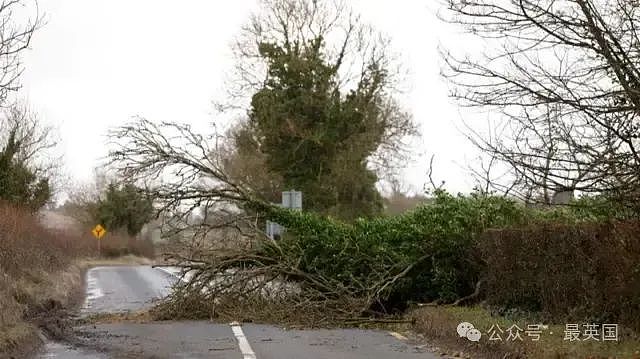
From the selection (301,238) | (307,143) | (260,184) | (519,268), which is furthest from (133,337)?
(260,184)

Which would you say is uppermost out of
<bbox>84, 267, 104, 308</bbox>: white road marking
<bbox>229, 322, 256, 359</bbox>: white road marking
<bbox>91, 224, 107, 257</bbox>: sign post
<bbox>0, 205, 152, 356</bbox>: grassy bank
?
<bbox>91, 224, 107, 257</bbox>: sign post

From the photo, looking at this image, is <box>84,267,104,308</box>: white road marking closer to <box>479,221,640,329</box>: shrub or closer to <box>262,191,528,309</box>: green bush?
<box>262,191,528,309</box>: green bush

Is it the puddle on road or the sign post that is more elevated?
the sign post

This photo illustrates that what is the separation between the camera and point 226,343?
43.6 ft

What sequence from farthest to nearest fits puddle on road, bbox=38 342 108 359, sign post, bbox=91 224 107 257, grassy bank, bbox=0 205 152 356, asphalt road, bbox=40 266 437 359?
sign post, bbox=91 224 107 257, grassy bank, bbox=0 205 152 356, asphalt road, bbox=40 266 437 359, puddle on road, bbox=38 342 108 359

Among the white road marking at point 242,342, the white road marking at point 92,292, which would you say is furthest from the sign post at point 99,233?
the white road marking at point 242,342

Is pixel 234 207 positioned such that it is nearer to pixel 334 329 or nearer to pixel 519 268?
pixel 334 329

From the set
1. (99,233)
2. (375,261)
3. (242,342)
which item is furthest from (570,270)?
(99,233)

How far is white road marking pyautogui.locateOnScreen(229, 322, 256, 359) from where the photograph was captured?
38.9 feet

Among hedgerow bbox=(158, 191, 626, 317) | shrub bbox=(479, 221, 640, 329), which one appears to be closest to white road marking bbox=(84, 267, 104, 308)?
hedgerow bbox=(158, 191, 626, 317)

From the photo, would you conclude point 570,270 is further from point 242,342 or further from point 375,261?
point 375,261

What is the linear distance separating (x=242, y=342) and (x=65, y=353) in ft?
9.10

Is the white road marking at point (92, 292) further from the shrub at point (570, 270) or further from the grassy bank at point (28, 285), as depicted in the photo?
the shrub at point (570, 270)

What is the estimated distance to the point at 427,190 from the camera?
1884 cm
